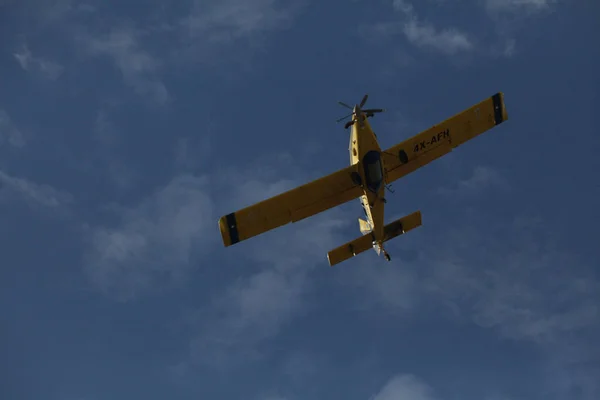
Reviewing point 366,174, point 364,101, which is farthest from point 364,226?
point 364,101

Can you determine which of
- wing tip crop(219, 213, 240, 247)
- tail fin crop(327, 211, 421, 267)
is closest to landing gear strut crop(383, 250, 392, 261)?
tail fin crop(327, 211, 421, 267)

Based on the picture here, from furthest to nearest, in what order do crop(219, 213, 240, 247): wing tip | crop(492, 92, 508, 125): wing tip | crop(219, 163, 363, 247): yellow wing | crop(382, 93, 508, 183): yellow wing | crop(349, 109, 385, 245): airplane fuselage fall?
1. crop(492, 92, 508, 125): wing tip
2. crop(382, 93, 508, 183): yellow wing
3. crop(219, 163, 363, 247): yellow wing
4. crop(219, 213, 240, 247): wing tip
5. crop(349, 109, 385, 245): airplane fuselage

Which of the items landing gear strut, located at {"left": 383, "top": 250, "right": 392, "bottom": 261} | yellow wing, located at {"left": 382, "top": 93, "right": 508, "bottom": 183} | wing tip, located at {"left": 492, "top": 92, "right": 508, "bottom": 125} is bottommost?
landing gear strut, located at {"left": 383, "top": 250, "right": 392, "bottom": 261}

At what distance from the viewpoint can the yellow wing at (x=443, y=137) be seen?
112 ft

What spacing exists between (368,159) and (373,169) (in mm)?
605

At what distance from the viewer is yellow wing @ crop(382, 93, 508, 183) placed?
34094 millimetres

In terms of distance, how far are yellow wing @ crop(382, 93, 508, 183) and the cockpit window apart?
109 cm

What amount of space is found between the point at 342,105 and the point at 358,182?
4.15 m

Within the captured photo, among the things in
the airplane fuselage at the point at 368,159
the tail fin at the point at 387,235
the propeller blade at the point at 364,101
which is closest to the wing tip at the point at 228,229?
the tail fin at the point at 387,235

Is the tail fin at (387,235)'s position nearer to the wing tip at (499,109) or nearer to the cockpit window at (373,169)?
the cockpit window at (373,169)

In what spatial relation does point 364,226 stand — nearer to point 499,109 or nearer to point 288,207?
point 288,207

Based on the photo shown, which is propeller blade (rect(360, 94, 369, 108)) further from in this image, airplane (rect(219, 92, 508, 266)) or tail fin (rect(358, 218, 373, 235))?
tail fin (rect(358, 218, 373, 235))

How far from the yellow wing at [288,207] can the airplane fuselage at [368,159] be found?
65cm

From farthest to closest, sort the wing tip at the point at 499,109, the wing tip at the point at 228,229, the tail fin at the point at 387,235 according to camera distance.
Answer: the tail fin at the point at 387,235, the wing tip at the point at 499,109, the wing tip at the point at 228,229
